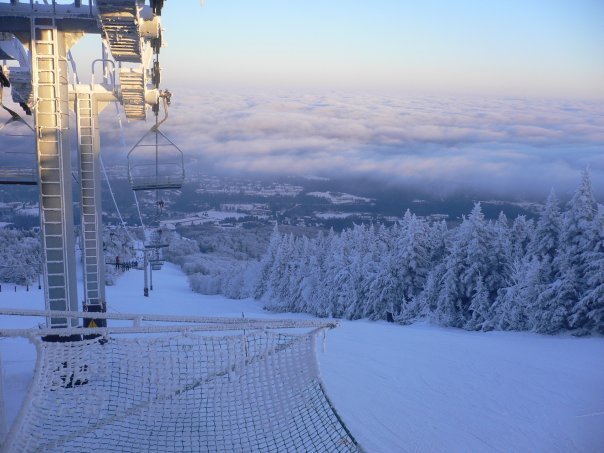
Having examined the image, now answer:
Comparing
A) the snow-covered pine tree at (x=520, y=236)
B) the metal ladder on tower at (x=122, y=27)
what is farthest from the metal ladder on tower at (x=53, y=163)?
the snow-covered pine tree at (x=520, y=236)

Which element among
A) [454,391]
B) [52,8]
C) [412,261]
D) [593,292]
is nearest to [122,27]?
[52,8]

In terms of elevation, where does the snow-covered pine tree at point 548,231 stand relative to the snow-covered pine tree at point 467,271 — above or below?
above

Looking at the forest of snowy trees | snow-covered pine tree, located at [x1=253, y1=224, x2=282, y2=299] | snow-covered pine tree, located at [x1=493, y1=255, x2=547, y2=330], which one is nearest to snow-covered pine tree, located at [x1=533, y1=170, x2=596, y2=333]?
the forest of snowy trees

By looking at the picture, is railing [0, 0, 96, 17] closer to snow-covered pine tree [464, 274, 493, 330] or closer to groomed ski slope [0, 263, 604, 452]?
groomed ski slope [0, 263, 604, 452]

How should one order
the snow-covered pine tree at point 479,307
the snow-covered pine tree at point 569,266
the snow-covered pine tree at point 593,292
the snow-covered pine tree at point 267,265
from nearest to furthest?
the snow-covered pine tree at point 593,292
the snow-covered pine tree at point 569,266
the snow-covered pine tree at point 479,307
the snow-covered pine tree at point 267,265

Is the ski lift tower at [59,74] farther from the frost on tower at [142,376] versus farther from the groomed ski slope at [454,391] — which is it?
the groomed ski slope at [454,391]

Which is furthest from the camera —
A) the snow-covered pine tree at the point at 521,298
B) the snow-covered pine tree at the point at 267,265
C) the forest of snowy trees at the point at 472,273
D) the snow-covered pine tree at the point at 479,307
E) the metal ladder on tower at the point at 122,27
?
the snow-covered pine tree at the point at 267,265
